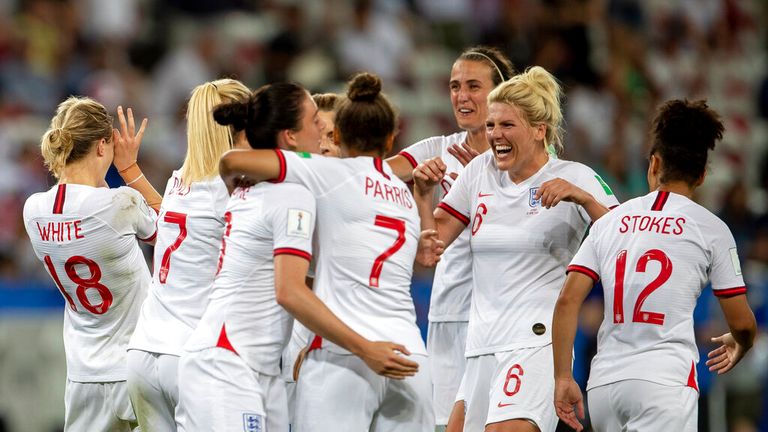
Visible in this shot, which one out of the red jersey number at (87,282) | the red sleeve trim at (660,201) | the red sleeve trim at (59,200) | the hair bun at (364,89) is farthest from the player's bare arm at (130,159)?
the red sleeve trim at (660,201)

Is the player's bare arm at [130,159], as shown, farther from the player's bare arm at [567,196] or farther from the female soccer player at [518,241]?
the player's bare arm at [567,196]

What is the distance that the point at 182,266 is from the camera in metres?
6.08

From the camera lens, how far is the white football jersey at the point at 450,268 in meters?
7.09

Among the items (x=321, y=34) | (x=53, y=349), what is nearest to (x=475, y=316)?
(x=53, y=349)

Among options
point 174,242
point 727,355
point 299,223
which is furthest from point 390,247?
point 727,355

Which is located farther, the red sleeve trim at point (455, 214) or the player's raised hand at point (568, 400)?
the red sleeve trim at point (455, 214)

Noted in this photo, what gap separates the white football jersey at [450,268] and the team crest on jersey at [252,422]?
2108 millimetres

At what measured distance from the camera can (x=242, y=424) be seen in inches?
206

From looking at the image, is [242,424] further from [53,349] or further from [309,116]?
[53,349]

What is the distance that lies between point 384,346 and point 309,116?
3.80ft

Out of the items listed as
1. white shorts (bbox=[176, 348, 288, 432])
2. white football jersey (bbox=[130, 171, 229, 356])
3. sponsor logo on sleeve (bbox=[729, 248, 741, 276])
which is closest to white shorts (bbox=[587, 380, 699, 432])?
sponsor logo on sleeve (bbox=[729, 248, 741, 276])

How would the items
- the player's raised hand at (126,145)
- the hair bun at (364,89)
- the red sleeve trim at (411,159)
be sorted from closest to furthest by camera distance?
the hair bun at (364,89) → the player's raised hand at (126,145) → the red sleeve trim at (411,159)

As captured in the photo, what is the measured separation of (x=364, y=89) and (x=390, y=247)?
0.72 metres

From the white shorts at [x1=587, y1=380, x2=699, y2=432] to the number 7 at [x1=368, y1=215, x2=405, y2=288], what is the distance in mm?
1255
